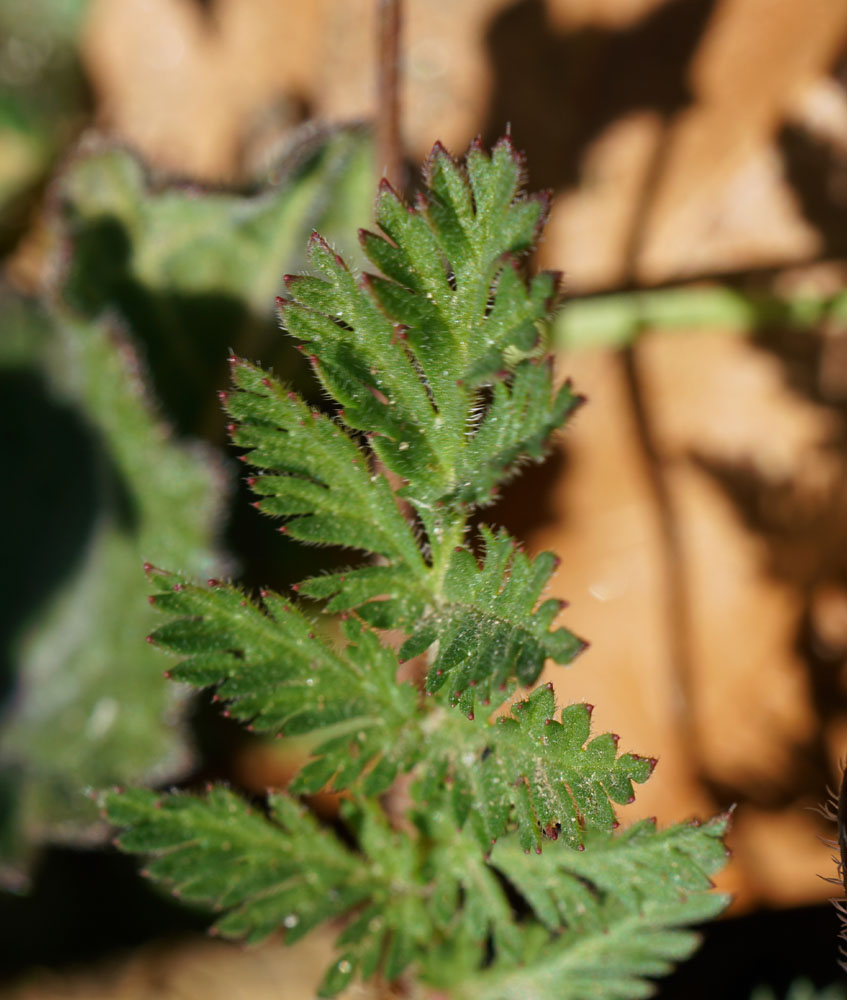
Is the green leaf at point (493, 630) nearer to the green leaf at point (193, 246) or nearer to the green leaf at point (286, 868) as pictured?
the green leaf at point (286, 868)

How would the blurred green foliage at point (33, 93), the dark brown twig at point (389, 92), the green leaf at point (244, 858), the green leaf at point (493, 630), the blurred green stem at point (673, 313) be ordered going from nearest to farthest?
the green leaf at point (493, 630)
the green leaf at point (244, 858)
the dark brown twig at point (389, 92)
the blurred green stem at point (673, 313)
the blurred green foliage at point (33, 93)

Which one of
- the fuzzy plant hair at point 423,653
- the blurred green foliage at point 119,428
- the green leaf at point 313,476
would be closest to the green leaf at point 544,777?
the fuzzy plant hair at point 423,653

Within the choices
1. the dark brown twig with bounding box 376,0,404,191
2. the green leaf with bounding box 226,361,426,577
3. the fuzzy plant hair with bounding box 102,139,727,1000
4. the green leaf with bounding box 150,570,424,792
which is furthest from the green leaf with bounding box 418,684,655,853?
the dark brown twig with bounding box 376,0,404,191

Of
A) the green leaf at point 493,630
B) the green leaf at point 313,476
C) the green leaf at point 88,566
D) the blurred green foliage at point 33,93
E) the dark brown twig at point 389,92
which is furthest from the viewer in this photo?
the blurred green foliage at point 33,93

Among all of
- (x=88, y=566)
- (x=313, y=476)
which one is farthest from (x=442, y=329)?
(x=88, y=566)

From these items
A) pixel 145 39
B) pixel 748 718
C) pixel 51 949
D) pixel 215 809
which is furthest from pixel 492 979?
pixel 145 39

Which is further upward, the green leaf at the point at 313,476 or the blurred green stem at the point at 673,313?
the blurred green stem at the point at 673,313

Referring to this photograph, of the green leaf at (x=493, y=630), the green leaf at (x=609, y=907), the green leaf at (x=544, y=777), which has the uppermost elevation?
the green leaf at (x=493, y=630)

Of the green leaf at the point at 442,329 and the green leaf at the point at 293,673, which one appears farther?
the green leaf at the point at 293,673

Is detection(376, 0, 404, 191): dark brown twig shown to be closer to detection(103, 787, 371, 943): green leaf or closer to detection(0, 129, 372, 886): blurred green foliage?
detection(0, 129, 372, 886): blurred green foliage
